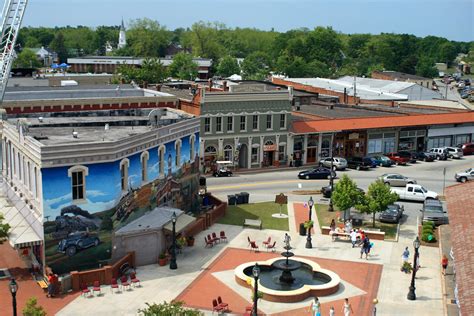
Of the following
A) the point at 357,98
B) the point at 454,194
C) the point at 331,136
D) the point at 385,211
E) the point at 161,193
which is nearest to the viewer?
the point at 454,194

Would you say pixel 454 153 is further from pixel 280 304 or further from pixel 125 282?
pixel 125 282

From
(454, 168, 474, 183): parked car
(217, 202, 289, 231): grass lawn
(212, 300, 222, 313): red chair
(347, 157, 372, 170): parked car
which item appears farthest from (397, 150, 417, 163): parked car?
(212, 300, 222, 313): red chair

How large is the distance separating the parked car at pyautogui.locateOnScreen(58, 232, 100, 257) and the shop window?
5.98 feet

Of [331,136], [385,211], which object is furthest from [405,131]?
[385,211]

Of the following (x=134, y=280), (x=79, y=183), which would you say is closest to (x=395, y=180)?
(x=134, y=280)

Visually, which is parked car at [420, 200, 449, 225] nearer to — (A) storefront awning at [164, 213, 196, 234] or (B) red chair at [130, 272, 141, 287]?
(A) storefront awning at [164, 213, 196, 234]

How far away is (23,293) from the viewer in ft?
102

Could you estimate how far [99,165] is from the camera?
33.1 m

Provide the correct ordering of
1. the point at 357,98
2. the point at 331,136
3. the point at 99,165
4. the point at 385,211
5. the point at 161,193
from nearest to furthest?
the point at 99,165
the point at 161,193
the point at 385,211
the point at 331,136
the point at 357,98

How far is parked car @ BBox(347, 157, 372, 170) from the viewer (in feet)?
214

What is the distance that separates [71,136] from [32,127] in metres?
4.71

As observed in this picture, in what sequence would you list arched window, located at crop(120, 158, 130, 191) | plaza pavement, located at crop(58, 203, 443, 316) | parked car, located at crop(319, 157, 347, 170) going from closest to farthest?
plaza pavement, located at crop(58, 203, 443, 316) → arched window, located at crop(120, 158, 130, 191) → parked car, located at crop(319, 157, 347, 170)

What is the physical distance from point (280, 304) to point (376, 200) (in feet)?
45.5

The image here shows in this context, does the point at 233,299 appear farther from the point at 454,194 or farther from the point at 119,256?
the point at 454,194
